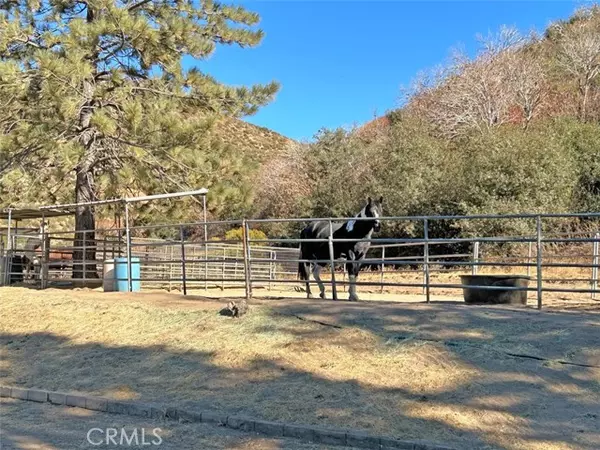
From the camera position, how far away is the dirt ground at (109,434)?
5.01 m

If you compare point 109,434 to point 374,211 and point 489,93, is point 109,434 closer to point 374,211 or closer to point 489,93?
point 374,211

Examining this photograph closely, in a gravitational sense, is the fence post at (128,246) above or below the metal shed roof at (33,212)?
below

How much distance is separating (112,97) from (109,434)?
38.2ft

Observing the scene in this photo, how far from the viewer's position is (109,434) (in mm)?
5336

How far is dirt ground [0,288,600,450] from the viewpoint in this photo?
17.2 ft

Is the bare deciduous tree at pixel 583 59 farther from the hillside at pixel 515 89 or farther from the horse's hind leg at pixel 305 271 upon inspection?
the horse's hind leg at pixel 305 271

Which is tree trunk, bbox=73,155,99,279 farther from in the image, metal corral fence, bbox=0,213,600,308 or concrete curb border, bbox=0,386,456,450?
concrete curb border, bbox=0,386,456,450

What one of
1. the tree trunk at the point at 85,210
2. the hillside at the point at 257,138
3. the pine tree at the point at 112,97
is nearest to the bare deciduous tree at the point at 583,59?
the pine tree at the point at 112,97

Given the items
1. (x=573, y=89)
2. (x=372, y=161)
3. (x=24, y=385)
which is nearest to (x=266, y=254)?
(x=372, y=161)

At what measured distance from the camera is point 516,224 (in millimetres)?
21172

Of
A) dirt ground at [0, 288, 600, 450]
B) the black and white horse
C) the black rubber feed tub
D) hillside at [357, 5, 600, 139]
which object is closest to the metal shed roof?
dirt ground at [0, 288, 600, 450]

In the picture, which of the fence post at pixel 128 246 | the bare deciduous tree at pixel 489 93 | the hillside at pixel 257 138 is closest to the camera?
the fence post at pixel 128 246

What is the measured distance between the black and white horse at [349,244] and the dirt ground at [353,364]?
4.38 feet

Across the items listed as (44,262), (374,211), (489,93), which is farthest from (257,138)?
(374,211)
